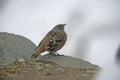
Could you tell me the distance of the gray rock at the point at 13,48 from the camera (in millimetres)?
5201

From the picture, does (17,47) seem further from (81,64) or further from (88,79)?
(88,79)

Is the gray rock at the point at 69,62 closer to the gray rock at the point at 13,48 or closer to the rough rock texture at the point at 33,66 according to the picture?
the rough rock texture at the point at 33,66

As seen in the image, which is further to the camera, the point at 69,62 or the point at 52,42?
the point at 52,42

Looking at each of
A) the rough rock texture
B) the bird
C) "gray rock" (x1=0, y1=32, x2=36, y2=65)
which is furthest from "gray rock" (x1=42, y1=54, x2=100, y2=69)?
"gray rock" (x1=0, y1=32, x2=36, y2=65)

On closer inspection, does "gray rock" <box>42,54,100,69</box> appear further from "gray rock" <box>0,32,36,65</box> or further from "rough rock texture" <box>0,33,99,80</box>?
"gray rock" <box>0,32,36,65</box>

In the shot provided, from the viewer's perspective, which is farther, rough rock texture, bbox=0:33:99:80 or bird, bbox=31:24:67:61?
bird, bbox=31:24:67:61

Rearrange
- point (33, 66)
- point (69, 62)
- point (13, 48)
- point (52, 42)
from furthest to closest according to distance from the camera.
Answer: point (52, 42)
point (13, 48)
point (69, 62)
point (33, 66)

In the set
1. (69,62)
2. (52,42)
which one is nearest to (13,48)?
(52,42)

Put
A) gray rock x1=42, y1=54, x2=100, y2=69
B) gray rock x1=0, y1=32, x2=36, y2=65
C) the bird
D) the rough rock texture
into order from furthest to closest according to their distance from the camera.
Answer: the bird
gray rock x1=0, y1=32, x2=36, y2=65
gray rock x1=42, y1=54, x2=100, y2=69
the rough rock texture

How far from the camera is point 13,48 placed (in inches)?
213

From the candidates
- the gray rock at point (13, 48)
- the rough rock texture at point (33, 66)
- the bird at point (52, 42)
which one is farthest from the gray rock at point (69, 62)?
the gray rock at point (13, 48)

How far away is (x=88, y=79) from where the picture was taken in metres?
4.36

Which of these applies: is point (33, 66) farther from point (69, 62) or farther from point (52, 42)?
point (52, 42)

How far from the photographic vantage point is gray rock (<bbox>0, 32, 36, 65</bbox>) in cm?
520
